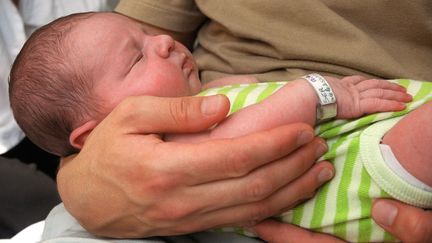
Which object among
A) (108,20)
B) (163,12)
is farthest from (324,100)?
(163,12)

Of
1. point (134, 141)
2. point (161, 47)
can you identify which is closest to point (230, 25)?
point (161, 47)

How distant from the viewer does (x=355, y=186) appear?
76cm

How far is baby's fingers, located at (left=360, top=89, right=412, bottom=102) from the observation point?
0.81 m

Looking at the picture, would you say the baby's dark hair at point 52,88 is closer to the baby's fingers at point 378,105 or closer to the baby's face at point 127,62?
the baby's face at point 127,62

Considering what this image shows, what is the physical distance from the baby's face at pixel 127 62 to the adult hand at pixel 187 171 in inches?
4.7

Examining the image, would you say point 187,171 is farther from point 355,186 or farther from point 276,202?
point 355,186

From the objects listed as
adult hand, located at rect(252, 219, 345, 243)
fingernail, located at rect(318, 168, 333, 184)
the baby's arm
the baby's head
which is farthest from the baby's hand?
the baby's head

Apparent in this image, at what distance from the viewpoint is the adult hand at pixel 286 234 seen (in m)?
0.79

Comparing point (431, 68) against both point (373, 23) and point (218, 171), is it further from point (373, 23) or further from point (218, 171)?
point (218, 171)

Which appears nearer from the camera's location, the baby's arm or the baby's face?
the baby's arm

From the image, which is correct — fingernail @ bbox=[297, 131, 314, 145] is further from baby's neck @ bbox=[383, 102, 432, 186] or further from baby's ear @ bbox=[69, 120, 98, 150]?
baby's ear @ bbox=[69, 120, 98, 150]

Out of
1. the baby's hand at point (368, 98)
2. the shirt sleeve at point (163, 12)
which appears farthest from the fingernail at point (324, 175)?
the shirt sleeve at point (163, 12)

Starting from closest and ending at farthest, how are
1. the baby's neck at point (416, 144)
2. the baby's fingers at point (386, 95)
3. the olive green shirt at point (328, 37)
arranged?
1. the baby's neck at point (416, 144)
2. the baby's fingers at point (386, 95)
3. the olive green shirt at point (328, 37)

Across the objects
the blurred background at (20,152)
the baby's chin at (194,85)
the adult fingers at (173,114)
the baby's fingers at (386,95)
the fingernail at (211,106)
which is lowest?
the blurred background at (20,152)
